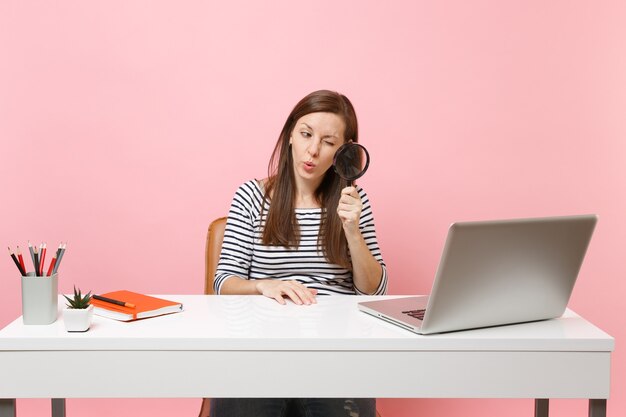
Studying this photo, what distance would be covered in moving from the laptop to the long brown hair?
0.64 m

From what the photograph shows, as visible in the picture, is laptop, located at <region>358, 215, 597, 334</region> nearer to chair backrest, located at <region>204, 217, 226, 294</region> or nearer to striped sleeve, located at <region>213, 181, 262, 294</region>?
striped sleeve, located at <region>213, 181, 262, 294</region>

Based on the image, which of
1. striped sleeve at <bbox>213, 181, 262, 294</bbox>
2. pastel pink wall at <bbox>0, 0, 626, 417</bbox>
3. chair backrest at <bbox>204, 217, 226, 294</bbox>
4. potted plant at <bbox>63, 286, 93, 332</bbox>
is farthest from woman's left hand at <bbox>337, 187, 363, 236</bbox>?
pastel pink wall at <bbox>0, 0, 626, 417</bbox>

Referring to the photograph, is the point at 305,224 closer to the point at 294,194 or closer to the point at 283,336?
the point at 294,194

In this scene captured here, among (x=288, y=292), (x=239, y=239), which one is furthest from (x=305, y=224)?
(x=288, y=292)

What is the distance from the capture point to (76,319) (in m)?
1.55

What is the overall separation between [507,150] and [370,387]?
1933mm

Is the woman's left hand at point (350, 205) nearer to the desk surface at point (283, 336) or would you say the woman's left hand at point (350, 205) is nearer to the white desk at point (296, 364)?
the desk surface at point (283, 336)

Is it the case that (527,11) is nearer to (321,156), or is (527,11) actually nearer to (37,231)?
(321,156)

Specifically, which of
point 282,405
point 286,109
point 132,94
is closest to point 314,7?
point 286,109

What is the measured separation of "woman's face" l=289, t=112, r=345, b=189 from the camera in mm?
2277

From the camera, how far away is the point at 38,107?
A: 3.12 m

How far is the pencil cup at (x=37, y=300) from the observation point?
1.63m

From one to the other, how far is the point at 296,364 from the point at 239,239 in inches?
33.8

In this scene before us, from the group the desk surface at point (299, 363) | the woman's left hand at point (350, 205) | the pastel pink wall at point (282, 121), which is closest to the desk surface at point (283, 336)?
the desk surface at point (299, 363)
